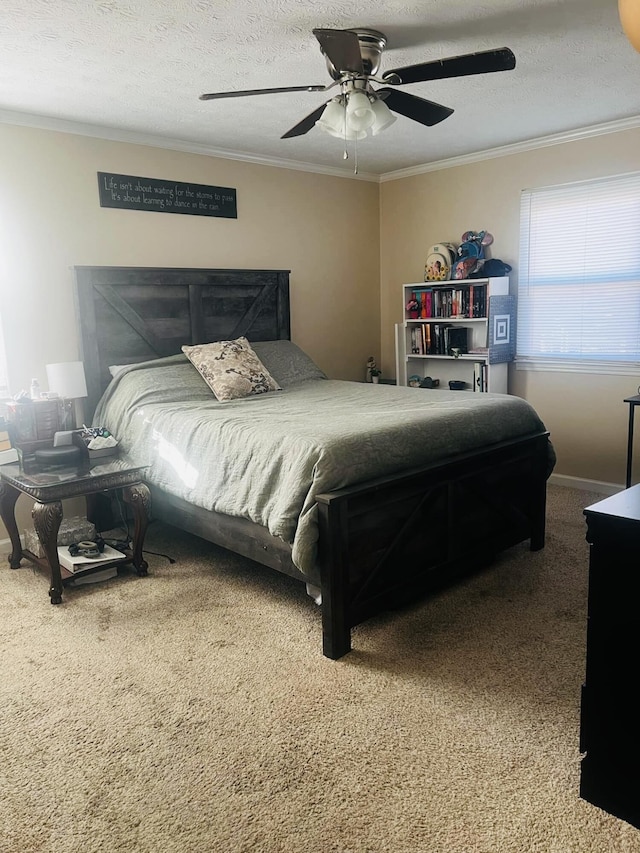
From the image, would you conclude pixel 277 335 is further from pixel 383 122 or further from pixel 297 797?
pixel 297 797

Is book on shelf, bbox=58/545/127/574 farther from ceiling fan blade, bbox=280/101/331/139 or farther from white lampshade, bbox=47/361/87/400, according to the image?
ceiling fan blade, bbox=280/101/331/139

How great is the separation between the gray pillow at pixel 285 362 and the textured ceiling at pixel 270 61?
4.47 ft

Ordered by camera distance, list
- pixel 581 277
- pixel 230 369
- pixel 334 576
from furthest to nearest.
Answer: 1. pixel 581 277
2. pixel 230 369
3. pixel 334 576

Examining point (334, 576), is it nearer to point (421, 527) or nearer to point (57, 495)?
point (421, 527)

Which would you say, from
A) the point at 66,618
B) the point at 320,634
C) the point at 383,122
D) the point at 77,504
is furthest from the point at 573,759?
the point at 77,504

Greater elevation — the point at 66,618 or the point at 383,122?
the point at 383,122

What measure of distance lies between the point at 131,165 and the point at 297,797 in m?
3.65

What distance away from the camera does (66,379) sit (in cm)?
349

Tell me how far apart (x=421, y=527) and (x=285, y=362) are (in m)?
2.01

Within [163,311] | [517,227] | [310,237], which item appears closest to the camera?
[163,311]

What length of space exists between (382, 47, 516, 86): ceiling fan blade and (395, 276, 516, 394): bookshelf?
7.46ft

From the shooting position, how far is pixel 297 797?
1.74 meters

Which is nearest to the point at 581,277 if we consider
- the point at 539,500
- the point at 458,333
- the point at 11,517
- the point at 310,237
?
the point at 458,333

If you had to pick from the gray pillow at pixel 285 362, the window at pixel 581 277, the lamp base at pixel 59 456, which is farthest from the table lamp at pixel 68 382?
the window at pixel 581 277
